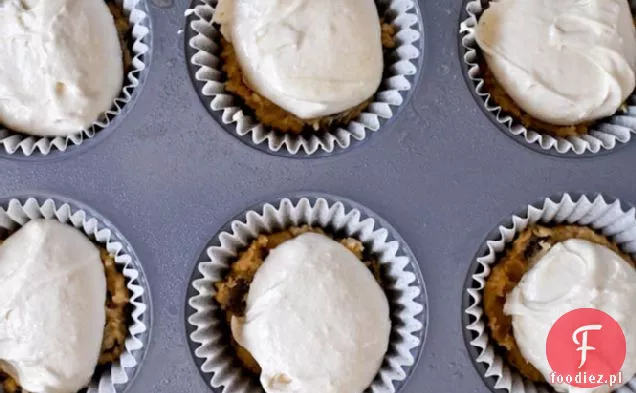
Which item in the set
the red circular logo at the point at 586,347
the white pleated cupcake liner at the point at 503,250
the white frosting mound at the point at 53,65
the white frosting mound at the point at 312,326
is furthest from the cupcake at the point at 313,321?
the white frosting mound at the point at 53,65

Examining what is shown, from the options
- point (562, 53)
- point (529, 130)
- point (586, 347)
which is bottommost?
point (586, 347)

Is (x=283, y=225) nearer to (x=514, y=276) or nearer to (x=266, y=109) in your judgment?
(x=266, y=109)

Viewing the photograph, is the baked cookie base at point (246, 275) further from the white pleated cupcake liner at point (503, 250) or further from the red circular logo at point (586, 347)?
the red circular logo at point (586, 347)

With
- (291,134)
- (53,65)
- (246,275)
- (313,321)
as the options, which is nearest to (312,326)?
(313,321)

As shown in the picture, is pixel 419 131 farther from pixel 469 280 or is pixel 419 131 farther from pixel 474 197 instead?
pixel 469 280

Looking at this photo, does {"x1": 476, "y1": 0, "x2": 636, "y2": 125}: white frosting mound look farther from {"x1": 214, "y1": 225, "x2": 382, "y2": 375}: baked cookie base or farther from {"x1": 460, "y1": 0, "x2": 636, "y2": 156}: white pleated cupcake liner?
{"x1": 214, "y1": 225, "x2": 382, "y2": 375}: baked cookie base

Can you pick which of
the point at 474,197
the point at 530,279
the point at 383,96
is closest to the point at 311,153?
the point at 383,96
